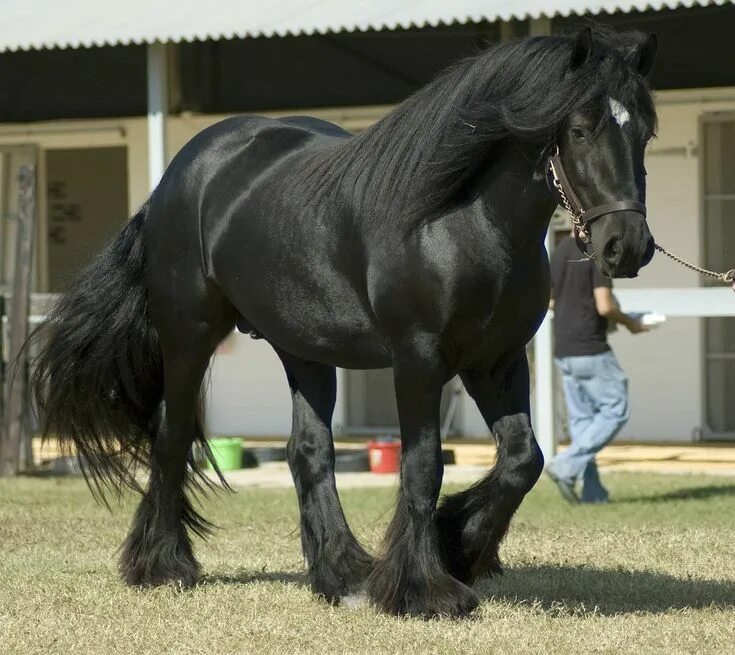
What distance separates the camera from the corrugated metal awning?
394 inches

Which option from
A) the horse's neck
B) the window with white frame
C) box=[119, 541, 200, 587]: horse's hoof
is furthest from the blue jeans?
the horse's neck

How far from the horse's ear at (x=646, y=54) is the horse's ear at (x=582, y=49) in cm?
20

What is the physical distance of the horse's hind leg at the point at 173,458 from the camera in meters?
6.29

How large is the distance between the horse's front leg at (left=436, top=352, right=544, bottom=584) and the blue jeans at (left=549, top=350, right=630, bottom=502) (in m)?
3.95

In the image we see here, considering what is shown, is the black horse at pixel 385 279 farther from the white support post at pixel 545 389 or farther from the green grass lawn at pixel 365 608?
the white support post at pixel 545 389

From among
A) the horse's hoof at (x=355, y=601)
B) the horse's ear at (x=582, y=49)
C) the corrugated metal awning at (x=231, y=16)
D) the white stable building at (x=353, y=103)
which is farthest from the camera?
the white stable building at (x=353, y=103)

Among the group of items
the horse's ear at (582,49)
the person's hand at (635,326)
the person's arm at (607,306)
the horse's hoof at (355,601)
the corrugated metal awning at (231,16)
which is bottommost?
the horse's hoof at (355,601)

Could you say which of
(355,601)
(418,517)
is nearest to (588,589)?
(355,601)

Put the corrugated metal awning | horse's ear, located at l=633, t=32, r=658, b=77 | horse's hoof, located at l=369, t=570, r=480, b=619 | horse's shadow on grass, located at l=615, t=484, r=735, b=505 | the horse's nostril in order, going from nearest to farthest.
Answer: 1. the horse's nostril
2. horse's ear, located at l=633, t=32, r=658, b=77
3. horse's hoof, located at l=369, t=570, r=480, b=619
4. horse's shadow on grass, located at l=615, t=484, r=735, b=505
5. the corrugated metal awning

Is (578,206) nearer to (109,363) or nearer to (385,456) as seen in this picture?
(109,363)

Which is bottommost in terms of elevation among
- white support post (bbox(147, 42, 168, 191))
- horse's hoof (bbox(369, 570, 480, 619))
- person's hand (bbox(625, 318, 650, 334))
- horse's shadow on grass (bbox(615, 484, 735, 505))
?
horse's shadow on grass (bbox(615, 484, 735, 505))

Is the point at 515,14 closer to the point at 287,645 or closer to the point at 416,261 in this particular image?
the point at 416,261

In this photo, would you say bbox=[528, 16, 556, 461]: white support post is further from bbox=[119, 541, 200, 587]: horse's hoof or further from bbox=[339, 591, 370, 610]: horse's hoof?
bbox=[339, 591, 370, 610]: horse's hoof

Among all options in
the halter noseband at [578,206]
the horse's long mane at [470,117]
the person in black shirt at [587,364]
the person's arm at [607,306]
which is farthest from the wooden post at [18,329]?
the halter noseband at [578,206]
